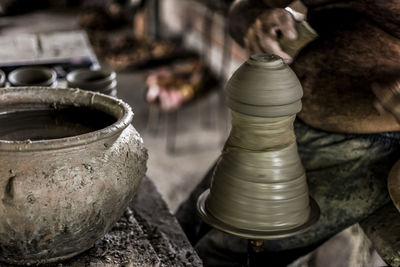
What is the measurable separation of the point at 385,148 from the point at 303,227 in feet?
1.89

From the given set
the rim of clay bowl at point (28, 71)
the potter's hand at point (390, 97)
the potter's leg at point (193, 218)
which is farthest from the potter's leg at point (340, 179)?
the rim of clay bowl at point (28, 71)

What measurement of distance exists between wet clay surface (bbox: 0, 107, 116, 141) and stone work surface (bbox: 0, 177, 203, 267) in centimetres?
33

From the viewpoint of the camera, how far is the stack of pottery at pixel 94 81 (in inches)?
72.6

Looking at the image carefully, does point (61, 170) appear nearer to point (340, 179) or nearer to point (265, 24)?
point (265, 24)

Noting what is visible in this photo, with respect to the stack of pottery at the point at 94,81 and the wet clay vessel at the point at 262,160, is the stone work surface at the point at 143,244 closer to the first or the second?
the wet clay vessel at the point at 262,160

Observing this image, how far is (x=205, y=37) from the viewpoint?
612cm

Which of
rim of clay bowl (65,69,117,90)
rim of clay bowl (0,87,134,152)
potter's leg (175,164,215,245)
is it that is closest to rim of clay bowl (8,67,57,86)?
rim of clay bowl (65,69,117,90)

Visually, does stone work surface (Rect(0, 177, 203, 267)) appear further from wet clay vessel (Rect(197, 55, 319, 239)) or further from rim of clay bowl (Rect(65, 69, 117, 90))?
rim of clay bowl (Rect(65, 69, 117, 90))

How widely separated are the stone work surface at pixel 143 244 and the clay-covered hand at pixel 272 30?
0.65m

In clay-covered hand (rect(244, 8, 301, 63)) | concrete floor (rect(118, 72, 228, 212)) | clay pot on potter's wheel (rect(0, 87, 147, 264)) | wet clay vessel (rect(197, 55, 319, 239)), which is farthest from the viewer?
concrete floor (rect(118, 72, 228, 212))

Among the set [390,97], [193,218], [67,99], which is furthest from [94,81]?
[390,97]

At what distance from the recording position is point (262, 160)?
1.26 m

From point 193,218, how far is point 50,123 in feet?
2.64

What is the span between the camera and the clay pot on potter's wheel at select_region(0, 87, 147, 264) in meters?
1.10
